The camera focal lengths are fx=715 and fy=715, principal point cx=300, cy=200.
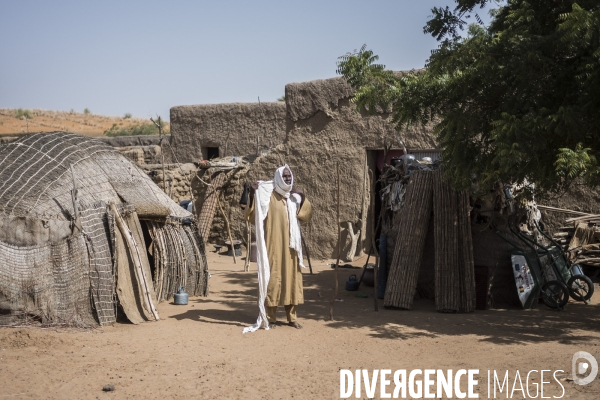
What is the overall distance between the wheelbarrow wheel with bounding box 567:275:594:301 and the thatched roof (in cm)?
535

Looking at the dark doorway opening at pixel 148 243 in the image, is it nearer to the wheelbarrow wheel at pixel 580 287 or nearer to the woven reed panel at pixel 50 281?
the woven reed panel at pixel 50 281

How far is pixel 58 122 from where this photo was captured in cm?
3925

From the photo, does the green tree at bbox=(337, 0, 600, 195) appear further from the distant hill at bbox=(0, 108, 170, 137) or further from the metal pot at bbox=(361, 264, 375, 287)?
the distant hill at bbox=(0, 108, 170, 137)

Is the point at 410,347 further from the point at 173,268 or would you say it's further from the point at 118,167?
the point at 118,167

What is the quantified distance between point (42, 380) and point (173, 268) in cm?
374

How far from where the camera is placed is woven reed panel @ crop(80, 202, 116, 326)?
A: 819 centimetres

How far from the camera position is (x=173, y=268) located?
988 centimetres

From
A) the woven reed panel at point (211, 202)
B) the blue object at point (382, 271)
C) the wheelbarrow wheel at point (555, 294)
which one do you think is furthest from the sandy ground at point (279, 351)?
the woven reed panel at point (211, 202)

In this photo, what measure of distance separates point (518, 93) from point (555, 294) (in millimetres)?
2809

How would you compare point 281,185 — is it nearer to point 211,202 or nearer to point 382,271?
point 382,271

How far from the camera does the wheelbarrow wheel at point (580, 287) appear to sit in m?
9.02

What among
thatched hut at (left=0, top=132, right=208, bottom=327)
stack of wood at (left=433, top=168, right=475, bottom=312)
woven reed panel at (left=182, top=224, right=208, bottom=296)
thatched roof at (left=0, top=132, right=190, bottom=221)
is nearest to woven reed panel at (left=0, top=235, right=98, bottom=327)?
thatched hut at (left=0, top=132, right=208, bottom=327)

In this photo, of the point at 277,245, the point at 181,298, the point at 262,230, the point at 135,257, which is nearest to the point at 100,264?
the point at 135,257

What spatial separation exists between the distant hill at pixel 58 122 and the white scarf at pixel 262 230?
28.7 m
